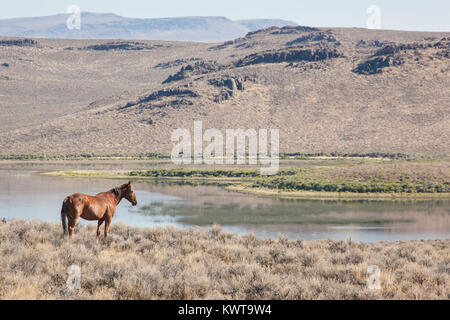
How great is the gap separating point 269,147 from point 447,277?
265ft

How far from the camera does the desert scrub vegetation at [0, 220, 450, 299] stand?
421 inches

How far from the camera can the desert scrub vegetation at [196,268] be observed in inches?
421

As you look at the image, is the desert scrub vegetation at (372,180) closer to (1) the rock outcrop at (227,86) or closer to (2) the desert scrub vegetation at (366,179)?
(2) the desert scrub vegetation at (366,179)

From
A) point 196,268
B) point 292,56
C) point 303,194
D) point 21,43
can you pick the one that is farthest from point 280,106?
point 21,43

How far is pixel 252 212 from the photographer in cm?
3944

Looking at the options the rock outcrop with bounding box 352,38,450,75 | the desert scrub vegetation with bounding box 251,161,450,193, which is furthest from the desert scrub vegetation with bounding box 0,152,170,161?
the rock outcrop with bounding box 352,38,450,75

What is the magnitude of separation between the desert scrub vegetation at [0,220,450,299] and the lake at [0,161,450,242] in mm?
10830

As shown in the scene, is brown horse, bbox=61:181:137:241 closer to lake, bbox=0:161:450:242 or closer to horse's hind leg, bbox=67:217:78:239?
horse's hind leg, bbox=67:217:78:239

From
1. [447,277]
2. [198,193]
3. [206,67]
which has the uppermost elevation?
[206,67]

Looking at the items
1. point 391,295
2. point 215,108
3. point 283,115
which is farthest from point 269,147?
point 391,295

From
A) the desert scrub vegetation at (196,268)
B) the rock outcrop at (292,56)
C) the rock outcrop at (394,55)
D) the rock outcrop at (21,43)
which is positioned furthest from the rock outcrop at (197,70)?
the desert scrub vegetation at (196,268)
